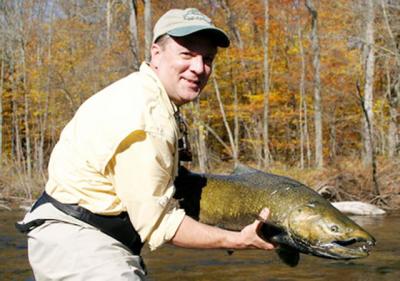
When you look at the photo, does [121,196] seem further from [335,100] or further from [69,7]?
[69,7]

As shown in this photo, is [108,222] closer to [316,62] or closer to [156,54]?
[156,54]

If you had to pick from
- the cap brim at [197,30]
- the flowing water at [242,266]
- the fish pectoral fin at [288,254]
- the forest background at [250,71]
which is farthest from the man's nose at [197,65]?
the forest background at [250,71]

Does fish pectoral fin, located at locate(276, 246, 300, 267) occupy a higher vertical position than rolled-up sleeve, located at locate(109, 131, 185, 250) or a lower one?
lower

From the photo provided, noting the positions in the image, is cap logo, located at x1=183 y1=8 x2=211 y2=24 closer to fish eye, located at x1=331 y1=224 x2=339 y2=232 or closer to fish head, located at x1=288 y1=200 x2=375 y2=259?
fish head, located at x1=288 y1=200 x2=375 y2=259

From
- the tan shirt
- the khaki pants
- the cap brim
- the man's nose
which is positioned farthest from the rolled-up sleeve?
the cap brim

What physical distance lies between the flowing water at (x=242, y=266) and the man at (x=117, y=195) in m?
5.88

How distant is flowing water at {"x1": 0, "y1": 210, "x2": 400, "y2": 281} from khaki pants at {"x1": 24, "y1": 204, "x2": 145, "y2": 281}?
19.1 feet

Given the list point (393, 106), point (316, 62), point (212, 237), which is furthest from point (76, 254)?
point (393, 106)

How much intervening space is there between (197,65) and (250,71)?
28217 millimetres

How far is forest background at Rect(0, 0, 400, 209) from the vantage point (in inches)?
1070

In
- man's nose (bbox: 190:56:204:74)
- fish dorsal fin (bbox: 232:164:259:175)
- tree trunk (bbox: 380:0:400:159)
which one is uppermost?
man's nose (bbox: 190:56:204:74)

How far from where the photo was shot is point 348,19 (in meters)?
28.9

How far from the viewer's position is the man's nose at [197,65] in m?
3.12

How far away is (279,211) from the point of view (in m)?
2.98
